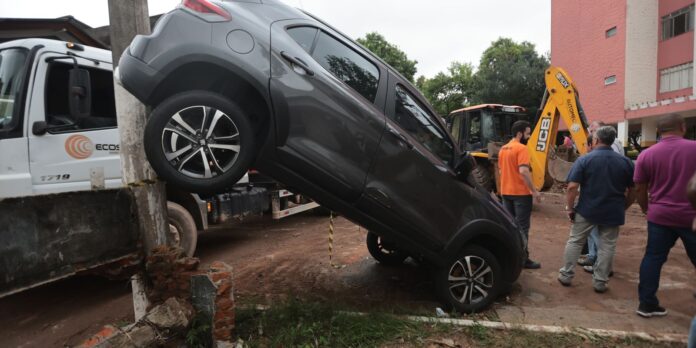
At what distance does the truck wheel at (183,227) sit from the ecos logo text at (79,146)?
1.01 m

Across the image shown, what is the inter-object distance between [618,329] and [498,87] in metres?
26.0

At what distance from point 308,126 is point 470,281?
2.09m

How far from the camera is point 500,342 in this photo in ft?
10.3

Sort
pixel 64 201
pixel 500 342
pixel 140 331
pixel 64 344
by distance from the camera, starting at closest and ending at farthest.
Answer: pixel 64 201 < pixel 140 331 < pixel 500 342 < pixel 64 344

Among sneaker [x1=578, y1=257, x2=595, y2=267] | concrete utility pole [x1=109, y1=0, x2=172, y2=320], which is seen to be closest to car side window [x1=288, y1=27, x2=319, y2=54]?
concrete utility pole [x1=109, y1=0, x2=172, y2=320]

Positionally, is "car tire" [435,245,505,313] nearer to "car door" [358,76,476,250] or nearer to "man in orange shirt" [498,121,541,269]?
"car door" [358,76,476,250]

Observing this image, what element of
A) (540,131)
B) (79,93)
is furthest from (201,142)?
(540,131)

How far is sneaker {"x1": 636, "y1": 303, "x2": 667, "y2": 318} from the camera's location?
3623 millimetres

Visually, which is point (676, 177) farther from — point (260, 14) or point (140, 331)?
point (140, 331)

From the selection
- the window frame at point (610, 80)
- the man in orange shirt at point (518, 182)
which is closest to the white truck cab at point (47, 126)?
the man in orange shirt at point (518, 182)

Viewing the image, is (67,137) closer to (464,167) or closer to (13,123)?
(13,123)

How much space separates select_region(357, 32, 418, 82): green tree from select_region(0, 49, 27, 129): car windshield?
25708 millimetres

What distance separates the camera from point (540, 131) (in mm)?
8156

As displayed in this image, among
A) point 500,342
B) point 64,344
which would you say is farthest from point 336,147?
point 64,344
